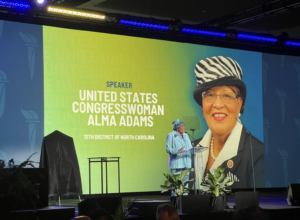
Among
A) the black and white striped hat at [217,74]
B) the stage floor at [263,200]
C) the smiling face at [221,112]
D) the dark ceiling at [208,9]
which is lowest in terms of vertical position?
the stage floor at [263,200]

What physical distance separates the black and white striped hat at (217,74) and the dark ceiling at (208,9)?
40.1 inches

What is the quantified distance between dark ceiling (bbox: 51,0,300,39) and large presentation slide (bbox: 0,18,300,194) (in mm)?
843

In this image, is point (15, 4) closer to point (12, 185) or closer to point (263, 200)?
point (12, 185)

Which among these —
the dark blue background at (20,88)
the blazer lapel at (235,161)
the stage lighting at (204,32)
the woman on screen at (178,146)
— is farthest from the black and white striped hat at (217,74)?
the dark blue background at (20,88)

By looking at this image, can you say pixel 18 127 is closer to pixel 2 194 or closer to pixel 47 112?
pixel 47 112

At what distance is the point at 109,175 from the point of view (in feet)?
25.3

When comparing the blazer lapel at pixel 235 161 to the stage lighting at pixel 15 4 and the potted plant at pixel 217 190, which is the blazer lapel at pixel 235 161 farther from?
the stage lighting at pixel 15 4

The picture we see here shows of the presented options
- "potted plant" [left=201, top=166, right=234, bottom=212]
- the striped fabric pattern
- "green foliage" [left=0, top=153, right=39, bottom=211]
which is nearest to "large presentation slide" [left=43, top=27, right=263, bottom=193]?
the striped fabric pattern

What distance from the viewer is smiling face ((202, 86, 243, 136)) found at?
8.66m

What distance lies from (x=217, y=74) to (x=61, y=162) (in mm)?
3594

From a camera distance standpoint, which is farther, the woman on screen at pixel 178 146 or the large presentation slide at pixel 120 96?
the large presentation slide at pixel 120 96

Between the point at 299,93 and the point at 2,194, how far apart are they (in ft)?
26.1

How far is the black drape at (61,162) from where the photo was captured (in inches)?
281

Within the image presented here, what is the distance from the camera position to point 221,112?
8.75m
